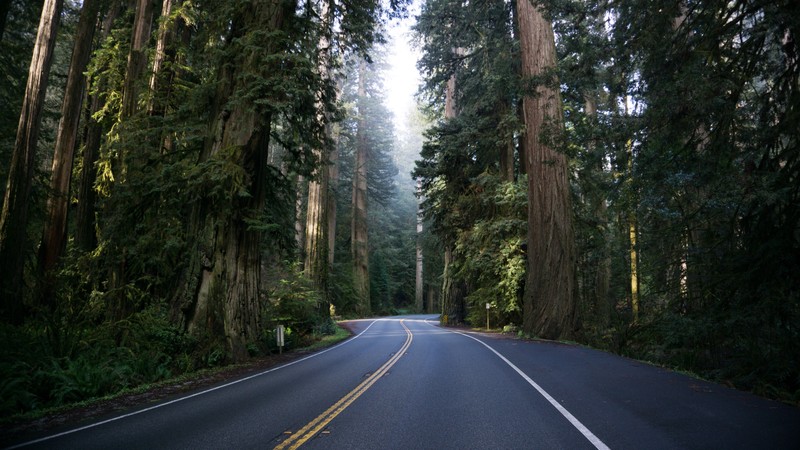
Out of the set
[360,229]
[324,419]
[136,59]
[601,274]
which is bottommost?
A: [324,419]

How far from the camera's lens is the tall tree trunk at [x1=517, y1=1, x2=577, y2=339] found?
16844mm

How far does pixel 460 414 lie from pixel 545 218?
41.7 ft

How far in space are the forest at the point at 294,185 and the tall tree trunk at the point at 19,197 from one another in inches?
1.9

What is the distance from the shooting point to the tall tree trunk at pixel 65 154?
45.8 ft

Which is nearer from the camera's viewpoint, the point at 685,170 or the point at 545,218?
the point at 685,170

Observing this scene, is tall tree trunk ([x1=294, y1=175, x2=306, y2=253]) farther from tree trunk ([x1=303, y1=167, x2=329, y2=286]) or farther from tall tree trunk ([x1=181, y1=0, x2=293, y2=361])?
tall tree trunk ([x1=181, y1=0, x2=293, y2=361])

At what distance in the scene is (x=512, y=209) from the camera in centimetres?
2328

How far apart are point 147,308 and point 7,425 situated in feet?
19.0

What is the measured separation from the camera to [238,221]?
1342 cm

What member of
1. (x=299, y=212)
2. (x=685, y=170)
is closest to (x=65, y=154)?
(x=685, y=170)

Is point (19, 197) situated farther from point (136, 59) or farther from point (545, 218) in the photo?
point (545, 218)

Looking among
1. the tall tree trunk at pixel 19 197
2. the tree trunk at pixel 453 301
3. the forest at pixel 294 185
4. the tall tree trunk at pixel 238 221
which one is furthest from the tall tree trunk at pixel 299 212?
the tree trunk at pixel 453 301

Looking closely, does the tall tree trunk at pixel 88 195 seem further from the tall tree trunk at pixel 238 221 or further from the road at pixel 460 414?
the road at pixel 460 414

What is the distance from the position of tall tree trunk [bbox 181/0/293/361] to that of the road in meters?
3.42
